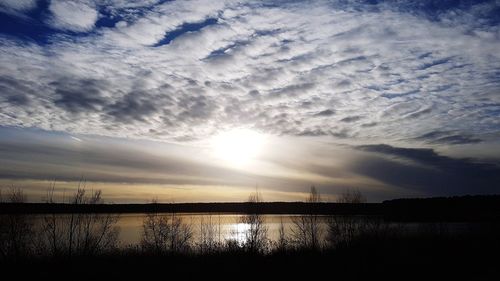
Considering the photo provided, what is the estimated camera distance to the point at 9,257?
1102 inches

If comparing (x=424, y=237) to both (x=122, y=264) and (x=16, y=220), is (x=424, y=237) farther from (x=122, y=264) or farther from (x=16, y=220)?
(x=16, y=220)

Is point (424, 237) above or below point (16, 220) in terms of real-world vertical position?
below

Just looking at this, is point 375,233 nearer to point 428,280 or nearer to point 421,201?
point 428,280

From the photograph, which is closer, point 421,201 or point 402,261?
point 402,261

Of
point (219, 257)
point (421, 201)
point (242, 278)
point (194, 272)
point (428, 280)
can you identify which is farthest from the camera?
point (421, 201)

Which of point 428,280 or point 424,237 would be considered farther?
point 424,237

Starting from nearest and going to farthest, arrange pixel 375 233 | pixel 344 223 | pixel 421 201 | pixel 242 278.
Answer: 1. pixel 242 278
2. pixel 375 233
3. pixel 344 223
4. pixel 421 201

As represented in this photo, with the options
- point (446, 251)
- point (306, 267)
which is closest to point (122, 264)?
point (306, 267)

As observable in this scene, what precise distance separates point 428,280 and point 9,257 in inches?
1090

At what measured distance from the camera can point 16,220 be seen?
29531mm

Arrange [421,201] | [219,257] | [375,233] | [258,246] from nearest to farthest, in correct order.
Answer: [219,257], [258,246], [375,233], [421,201]

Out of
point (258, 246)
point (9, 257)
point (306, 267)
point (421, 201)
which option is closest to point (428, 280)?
point (306, 267)

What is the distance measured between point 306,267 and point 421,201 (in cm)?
12070

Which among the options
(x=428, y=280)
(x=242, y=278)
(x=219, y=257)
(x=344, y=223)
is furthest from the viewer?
(x=344, y=223)
